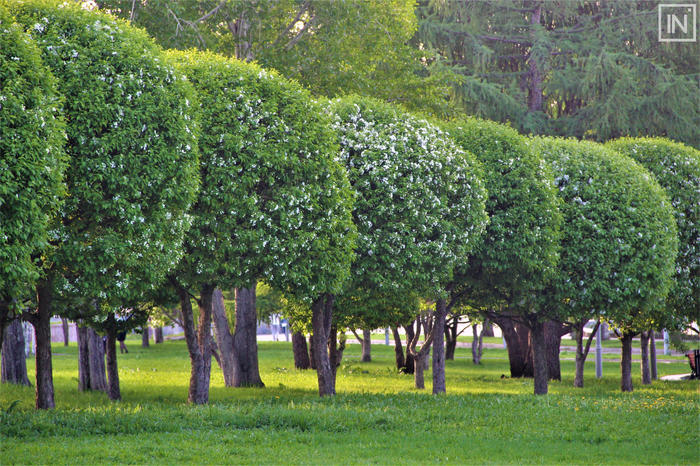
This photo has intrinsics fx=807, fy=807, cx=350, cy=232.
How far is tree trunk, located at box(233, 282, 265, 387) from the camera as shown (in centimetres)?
2648

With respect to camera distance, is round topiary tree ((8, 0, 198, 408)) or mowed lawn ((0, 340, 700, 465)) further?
round topiary tree ((8, 0, 198, 408))

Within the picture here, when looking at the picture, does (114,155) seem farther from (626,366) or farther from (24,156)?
(626,366)

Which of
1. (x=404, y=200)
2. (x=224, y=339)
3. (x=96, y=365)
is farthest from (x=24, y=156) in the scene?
(x=224, y=339)

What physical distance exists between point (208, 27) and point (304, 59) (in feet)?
10.8

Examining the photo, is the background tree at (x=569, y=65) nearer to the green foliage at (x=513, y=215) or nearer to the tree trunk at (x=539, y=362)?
the green foliage at (x=513, y=215)

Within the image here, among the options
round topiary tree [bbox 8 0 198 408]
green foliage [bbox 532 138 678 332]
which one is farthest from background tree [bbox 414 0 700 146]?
round topiary tree [bbox 8 0 198 408]

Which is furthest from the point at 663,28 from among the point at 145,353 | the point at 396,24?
the point at 145,353

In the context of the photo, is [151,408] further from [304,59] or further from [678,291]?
[678,291]

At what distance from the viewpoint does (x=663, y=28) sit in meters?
34.1

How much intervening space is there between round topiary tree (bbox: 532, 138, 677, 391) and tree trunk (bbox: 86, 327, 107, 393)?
1302 cm

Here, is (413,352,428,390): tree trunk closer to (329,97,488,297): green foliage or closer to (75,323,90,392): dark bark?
(329,97,488,297): green foliage

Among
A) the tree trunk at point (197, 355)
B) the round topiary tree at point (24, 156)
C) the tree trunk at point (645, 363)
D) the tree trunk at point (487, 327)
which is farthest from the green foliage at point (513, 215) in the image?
the tree trunk at point (645, 363)

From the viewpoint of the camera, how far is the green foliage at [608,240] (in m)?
21.4

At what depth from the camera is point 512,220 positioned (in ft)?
66.8
